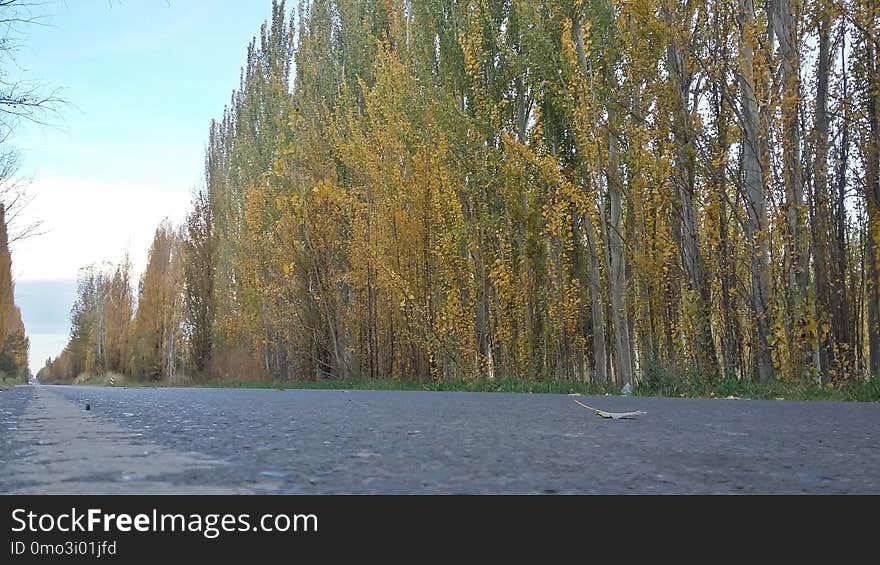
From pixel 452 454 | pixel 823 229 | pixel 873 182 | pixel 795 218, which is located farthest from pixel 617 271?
pixel 452 454

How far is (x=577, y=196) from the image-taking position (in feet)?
34.4

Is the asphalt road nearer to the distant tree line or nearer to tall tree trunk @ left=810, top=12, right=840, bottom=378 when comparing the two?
tall tree trunk @ left=810, top=12, right=840, bottom=378

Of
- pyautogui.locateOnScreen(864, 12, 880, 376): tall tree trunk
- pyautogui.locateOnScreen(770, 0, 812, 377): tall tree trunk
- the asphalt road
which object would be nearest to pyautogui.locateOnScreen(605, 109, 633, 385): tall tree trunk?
pyautogui.locateOnScreen(770, 0, 812, 377): tall tree trunk

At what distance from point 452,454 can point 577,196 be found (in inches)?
311

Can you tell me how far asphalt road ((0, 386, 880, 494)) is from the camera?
223cm

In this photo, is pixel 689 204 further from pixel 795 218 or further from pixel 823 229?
pixel 823 229

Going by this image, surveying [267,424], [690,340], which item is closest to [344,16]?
[690,340]

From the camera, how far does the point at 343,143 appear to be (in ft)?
54.3

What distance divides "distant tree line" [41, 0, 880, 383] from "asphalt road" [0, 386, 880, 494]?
3.57 metres

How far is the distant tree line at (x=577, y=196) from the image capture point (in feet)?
26.9

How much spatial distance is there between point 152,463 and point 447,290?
1065cm
